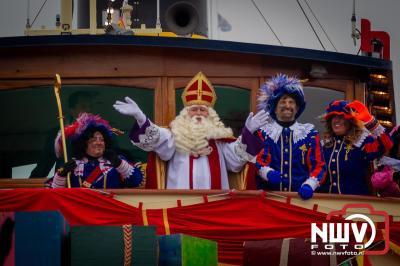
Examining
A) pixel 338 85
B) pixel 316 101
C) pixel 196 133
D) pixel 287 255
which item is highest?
pixel 338 85

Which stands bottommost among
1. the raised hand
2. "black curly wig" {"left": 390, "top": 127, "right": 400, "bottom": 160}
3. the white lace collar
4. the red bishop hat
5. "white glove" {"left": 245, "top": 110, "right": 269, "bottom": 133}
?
"black curly wig" {"left": 390, "top": 127, "right": 400, "bottom": 160}

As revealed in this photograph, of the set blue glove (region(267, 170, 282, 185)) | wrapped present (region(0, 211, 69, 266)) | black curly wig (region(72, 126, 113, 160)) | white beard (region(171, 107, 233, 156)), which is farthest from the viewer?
black curly wig (region(72, 126, 113, 160))

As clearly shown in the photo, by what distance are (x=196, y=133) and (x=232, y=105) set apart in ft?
4.50

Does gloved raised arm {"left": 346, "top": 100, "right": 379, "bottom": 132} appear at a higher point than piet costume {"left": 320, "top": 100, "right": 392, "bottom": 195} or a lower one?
higher

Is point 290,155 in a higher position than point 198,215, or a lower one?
higher

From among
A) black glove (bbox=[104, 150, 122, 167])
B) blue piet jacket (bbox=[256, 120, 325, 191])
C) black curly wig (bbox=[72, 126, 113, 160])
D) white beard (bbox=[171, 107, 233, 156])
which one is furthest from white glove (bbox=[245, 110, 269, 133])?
black curly wig (bbox=[72, 126, 113, 160])

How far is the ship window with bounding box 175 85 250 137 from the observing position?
46.1 feet

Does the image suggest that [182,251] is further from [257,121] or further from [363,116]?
[363,116]

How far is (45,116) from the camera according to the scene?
14.0m

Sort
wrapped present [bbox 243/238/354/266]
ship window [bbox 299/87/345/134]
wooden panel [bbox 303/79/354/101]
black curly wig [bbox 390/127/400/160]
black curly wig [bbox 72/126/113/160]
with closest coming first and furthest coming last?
wrapped present [bbox 243/238/354/266] → black curly wig [bbox 72/126/113/160] → black curly wig [bbox 390/127/400/160] → ship window [bbox 299/87/345/134] → wooden panel [bbox 303/79/354/101]

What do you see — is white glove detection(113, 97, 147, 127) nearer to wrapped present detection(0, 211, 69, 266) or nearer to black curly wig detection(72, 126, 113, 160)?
black curly wig detection(72, 126, 113, 160)

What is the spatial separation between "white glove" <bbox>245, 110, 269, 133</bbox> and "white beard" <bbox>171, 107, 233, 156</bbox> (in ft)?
2.15

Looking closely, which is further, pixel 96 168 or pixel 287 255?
pixel 96 168

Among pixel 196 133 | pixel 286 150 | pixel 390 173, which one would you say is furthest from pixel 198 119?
pixel 390 173
